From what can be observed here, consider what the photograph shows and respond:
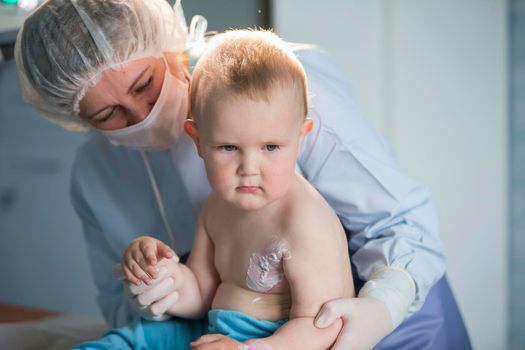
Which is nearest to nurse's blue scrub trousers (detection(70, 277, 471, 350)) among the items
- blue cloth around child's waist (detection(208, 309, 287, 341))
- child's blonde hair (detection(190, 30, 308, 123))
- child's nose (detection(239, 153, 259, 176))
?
blue cloth around child's waist (detection(208, 309, 287, 341))

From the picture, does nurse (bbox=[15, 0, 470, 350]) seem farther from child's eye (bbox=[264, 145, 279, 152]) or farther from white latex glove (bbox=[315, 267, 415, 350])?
child's eye (bbox=[264, 145, 279, 152])

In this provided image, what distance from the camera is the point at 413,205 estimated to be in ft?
4.12

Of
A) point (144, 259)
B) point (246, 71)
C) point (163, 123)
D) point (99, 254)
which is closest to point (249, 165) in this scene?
point (246, 71)

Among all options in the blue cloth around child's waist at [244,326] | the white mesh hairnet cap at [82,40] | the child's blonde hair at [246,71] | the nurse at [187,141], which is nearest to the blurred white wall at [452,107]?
the nurse at [187,141]

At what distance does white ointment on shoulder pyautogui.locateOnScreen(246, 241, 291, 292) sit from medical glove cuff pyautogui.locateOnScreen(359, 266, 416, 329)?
16cm

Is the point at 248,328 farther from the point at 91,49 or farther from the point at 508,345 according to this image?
the point at 508,345

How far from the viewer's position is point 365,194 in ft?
4.01

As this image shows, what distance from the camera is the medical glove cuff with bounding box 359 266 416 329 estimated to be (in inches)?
43.1

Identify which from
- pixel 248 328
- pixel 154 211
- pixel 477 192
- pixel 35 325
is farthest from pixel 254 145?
pixel 477 192

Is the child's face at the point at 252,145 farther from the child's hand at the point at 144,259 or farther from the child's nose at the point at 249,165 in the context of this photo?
the child's hand at the point at 144,259

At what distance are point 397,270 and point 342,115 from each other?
298mm

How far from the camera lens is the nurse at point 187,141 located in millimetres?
1174

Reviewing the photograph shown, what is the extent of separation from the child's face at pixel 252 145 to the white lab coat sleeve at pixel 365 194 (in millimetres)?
215

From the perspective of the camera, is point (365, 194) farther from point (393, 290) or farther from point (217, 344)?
point (217, 344)
